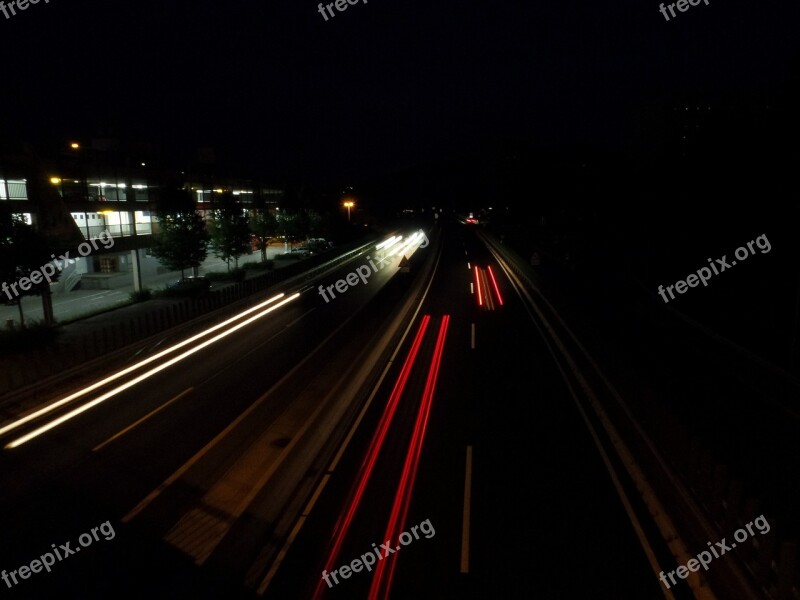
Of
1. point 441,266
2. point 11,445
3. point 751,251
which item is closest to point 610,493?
point 11,445

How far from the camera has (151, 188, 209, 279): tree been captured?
104 feet

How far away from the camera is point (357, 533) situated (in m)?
8.62

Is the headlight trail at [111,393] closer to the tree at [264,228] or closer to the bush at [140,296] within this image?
the bush at [140,296]

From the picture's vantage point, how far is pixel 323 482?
10.2 meters

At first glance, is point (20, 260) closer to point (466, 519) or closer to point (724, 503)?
point (466, 519)

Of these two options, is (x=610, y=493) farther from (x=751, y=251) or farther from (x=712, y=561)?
(x=751, y=251)

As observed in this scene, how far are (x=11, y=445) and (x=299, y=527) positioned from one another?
23.5ft

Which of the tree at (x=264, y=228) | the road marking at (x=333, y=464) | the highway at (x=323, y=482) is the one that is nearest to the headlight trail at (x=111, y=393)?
the highway at (x=323, y=482)

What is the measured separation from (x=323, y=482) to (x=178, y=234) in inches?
998

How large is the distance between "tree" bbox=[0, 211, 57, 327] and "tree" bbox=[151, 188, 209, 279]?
10.4 meters

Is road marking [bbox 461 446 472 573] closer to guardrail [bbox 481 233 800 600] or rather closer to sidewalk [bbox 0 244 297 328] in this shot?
guardrail [bbox 481 233 800 600]

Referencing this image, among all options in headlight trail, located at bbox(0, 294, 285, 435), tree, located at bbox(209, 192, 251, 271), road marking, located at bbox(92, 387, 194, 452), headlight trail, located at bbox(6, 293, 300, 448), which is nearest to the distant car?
headlight trail, located at bbox(0, 294, 285, 435)

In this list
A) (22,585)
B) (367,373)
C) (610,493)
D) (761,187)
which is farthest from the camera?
(761,187)

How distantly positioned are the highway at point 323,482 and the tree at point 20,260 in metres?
6.47
